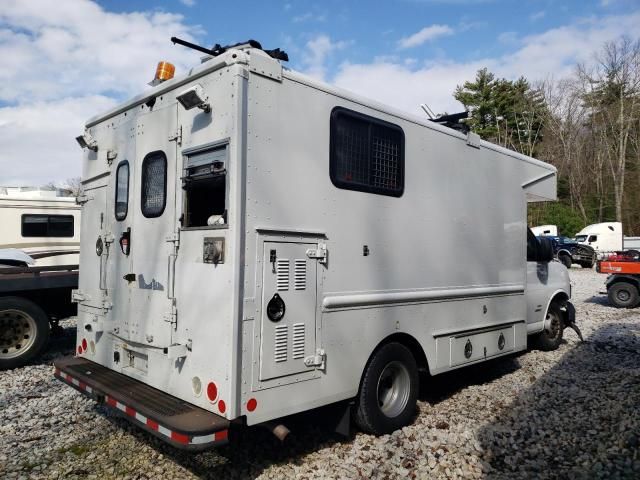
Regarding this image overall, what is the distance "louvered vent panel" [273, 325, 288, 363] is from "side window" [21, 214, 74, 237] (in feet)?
29.7

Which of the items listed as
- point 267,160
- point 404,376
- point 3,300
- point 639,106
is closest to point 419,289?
point 404,376

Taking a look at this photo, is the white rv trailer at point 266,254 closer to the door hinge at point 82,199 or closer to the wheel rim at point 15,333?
the door hinge at point 82,199

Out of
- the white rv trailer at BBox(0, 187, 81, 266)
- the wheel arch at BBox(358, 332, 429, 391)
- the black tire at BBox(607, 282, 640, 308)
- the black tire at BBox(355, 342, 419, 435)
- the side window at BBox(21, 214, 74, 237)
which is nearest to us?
the black tire at BBox(355, 342, 419, 435)

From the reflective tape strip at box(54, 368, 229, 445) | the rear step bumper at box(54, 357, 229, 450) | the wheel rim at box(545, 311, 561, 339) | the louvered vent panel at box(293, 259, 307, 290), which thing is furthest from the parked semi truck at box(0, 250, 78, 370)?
the wheel rim at box(545, 311, 561, 339)

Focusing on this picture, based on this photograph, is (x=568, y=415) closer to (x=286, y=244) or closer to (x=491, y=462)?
(x=491, y=462)

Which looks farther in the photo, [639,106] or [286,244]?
[639,106]

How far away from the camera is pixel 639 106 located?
117 feet

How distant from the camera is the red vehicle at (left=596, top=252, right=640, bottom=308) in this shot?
1354 cm

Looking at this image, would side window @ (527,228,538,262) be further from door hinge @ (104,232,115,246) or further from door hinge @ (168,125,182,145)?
door hinge @ (104,232,115,246)

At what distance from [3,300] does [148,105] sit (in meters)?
4.08

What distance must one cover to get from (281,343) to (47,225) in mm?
9225

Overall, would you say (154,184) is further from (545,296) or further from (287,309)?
(545,296)

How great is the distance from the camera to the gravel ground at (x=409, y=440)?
398 centimetres

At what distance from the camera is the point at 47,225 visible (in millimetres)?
10789
